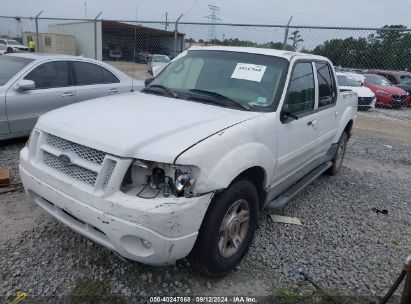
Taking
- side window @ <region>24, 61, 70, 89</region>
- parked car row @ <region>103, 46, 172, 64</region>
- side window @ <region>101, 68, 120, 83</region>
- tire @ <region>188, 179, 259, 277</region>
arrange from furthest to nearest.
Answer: parked car row @ <region>103, 46, 172, 64</region>
side window @ <region>101, 68, 120, 83</region>
side window @ <region>24, 61, 70, 89</region>
tire @ <region>188, 179, 259, 277</region>

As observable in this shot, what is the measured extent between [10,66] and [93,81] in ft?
4.43

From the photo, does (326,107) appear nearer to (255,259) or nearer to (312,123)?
(312,123)

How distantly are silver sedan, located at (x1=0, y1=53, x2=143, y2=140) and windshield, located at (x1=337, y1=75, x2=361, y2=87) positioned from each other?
11.4 metres

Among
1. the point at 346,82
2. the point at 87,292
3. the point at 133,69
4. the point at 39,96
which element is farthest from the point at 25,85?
the point at 133,69

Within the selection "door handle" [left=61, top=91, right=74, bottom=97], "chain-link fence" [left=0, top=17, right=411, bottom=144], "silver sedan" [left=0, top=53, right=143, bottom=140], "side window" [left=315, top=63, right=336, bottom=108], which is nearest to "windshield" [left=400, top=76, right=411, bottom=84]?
"chain-link fence" [left=0, top=17, right=411, bottom=144]

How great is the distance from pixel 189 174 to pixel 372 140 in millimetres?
8620

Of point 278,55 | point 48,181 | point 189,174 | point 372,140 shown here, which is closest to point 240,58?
point 278,55

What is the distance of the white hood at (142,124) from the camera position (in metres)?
2.48

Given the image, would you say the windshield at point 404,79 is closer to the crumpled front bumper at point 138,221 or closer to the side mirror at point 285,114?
the side mirror at point 285,114

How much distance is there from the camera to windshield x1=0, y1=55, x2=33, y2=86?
5820 mm

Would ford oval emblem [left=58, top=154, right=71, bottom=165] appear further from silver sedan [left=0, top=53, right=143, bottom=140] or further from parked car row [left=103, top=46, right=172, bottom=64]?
parked car row [left=103, top=46, right=172, bottom=64]

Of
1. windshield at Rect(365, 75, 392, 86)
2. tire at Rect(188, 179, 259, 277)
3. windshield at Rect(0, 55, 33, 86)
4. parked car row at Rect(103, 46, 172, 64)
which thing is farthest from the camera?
windshield at Rect(365, 75, 392, 86)

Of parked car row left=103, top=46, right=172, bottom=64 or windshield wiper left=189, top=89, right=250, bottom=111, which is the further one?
parked car row left=103, top=46, right=172, bottom=64

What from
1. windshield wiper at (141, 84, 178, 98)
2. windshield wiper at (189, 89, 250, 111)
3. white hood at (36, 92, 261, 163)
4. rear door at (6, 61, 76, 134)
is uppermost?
windshield wiper at (189, 89, 250, 111)
